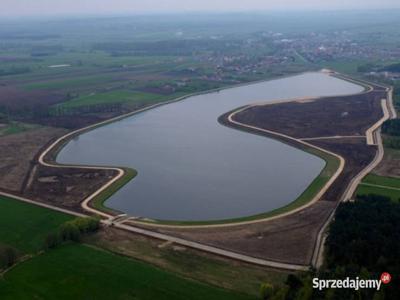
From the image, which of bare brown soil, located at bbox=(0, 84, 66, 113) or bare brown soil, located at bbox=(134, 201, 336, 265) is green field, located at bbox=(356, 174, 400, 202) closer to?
bare brown soil, located at bbox=(134, 201, 336, 265)

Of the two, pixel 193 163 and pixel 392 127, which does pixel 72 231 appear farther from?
pixel 392 127

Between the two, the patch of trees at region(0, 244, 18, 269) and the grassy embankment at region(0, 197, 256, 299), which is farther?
the patch of trees at region(0, 244, 18, 269)

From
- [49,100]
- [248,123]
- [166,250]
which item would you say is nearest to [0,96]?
[49,100]

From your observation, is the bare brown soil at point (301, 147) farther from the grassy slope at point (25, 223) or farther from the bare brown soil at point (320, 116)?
the grassy slope at point (25, 223)

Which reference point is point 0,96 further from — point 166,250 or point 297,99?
point 166,250

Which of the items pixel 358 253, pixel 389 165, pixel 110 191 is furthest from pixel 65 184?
pixel 389 165

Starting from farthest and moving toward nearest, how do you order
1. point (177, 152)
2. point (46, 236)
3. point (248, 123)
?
1. point (248, 123)
2. point (177, 152)
3. point (46, 236)

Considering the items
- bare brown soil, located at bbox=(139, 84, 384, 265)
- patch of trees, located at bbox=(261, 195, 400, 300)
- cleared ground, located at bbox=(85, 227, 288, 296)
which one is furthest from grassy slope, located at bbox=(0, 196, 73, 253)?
patch of trees, located at bbox=(261, 195, 400, 300)
